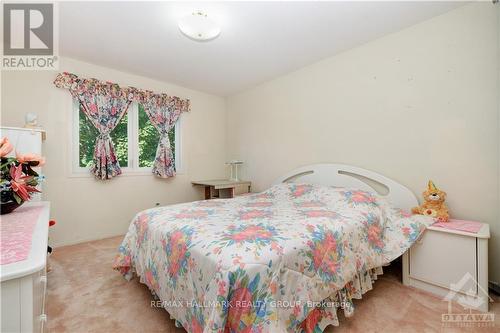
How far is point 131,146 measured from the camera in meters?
3.51

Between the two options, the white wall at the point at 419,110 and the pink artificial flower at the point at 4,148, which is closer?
the pink artificial flower at the point at 4,148

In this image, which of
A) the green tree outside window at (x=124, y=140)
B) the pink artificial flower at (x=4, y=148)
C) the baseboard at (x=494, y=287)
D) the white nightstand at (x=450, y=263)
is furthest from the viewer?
the green tree outside window at (x=124, y=140)

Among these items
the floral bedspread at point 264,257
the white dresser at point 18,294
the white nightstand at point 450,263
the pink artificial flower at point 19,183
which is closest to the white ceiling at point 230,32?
the pink artificial flower at point 19,183

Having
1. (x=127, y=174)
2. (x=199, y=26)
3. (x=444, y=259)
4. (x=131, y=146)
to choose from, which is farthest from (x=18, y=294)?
(x=131, y=146)

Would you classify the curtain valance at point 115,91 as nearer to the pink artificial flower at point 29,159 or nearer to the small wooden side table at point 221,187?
the small wooden side table at point 221,187

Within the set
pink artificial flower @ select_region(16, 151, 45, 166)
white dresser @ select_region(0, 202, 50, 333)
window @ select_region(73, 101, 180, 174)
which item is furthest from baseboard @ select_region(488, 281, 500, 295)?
window @ select_region(73, 101, 180, 174)

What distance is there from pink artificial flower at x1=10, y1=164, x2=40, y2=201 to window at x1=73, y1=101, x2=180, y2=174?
202cm

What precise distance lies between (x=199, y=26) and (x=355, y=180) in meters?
2.26

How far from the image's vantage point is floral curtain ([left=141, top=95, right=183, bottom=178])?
3.60m

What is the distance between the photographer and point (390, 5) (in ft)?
6.53

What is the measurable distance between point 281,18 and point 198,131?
8.33ft

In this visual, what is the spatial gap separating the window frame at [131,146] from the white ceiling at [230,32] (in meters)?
0.65

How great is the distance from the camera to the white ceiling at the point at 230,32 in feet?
6.59

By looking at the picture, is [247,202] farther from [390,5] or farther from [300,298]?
[390,5]
